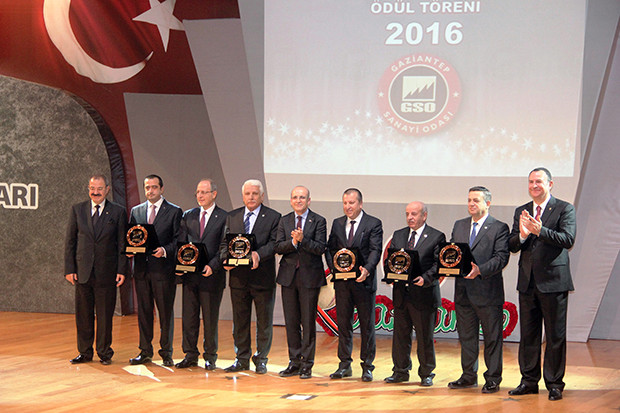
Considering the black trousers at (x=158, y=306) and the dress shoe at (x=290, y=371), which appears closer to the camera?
the dress shoe at (x=290, y=371)

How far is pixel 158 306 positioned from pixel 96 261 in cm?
62

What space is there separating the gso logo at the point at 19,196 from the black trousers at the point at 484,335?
5918 mm

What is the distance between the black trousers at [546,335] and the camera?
206 inches

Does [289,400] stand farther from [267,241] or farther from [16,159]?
[16,159]

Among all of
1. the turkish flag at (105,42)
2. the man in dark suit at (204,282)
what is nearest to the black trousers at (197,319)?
→ the man in dark suit at (204,282)

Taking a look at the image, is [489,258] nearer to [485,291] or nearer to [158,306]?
[485,291]

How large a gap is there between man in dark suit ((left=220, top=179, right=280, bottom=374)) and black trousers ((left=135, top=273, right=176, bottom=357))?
1.83ft

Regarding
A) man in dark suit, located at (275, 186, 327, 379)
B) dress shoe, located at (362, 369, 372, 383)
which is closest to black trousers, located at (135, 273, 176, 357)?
man in dark suit, located at (275, 186, 327, 379)

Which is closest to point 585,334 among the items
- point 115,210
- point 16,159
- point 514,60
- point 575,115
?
point 575,115

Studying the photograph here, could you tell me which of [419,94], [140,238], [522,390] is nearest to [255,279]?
[140,238]

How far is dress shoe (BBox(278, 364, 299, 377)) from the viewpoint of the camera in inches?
233

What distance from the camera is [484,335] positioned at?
5.50m

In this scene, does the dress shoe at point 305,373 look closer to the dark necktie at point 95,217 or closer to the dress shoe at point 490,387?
the dress shoe at point 490,387

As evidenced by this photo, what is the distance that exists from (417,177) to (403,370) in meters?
2.50
